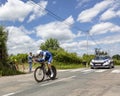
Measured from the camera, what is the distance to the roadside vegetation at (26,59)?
76.9ft

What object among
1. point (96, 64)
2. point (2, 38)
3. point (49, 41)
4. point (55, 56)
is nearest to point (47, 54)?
point (2, 38)

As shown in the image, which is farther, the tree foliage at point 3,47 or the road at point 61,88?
the tree foliage at point 3,47

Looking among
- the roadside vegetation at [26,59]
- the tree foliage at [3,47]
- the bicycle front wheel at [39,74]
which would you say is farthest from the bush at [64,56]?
the bicycle front wheel at [39,74]

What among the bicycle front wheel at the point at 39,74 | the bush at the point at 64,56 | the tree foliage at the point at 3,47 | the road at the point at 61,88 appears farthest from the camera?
the bush at the point at 64,56

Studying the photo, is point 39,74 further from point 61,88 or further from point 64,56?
point 64,56

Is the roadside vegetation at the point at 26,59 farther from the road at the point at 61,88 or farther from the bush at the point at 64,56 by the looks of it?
the road at the point at 61,88

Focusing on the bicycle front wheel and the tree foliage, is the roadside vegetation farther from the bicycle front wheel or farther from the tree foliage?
the bicycle front wheel

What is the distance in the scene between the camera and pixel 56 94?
10.6m

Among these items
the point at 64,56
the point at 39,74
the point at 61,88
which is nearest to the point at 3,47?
the point at 39,74

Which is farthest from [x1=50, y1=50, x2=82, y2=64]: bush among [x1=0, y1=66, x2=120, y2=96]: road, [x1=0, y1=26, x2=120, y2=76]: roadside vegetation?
[x1=0, y1=66, x2=120, y2=96]: road

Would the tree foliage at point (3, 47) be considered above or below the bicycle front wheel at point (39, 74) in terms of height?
above

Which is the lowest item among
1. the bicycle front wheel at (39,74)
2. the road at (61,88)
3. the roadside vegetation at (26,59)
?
the road at (61,88)

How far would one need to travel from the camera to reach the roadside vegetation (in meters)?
23.5

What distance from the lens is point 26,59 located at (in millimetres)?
52406
